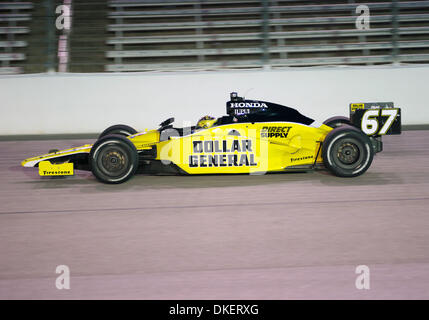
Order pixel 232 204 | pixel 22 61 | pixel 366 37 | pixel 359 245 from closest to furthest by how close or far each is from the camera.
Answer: pixel 359 245 < pixel 232 204 < pixel 22 61 < pixel 366 37

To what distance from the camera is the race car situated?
6.91 metres

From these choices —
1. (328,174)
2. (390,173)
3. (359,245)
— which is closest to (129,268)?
(359,245)

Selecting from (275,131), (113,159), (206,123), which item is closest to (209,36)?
(206,123)

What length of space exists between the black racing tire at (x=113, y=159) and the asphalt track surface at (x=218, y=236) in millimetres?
174

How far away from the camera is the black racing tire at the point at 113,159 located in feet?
22.4

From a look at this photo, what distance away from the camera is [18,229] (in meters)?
5.27

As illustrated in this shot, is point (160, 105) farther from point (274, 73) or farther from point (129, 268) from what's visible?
point (129, 268)

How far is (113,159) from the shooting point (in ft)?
22.7

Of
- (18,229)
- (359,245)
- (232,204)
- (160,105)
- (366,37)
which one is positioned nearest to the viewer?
(359,245)

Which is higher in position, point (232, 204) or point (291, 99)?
point (291, 99)

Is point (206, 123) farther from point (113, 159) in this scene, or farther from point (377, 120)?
point (377, 120)

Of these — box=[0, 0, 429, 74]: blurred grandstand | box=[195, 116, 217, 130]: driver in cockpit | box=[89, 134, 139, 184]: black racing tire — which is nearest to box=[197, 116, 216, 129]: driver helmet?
box=[195, 116, 217, 130]: driver in cockpit

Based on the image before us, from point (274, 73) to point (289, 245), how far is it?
7.65 m

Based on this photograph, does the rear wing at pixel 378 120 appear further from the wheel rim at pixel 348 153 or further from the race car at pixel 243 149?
the wheel rim at pixel 348 153
